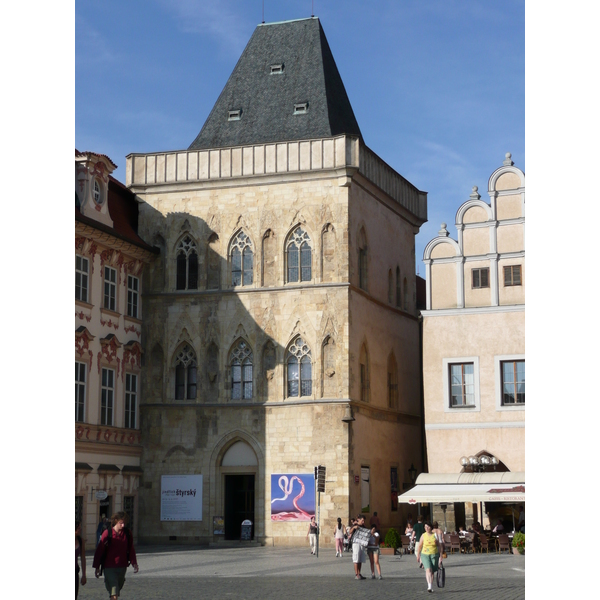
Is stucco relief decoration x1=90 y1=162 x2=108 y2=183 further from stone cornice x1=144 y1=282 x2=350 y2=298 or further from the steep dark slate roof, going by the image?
stone cornice x1=144 y1=282 x2=350 y2=298

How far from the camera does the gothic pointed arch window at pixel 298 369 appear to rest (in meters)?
36.4

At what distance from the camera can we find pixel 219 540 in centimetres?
3594

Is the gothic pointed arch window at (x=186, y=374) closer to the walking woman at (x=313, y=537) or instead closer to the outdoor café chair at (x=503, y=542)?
the walking woman at (x=313, y=537)

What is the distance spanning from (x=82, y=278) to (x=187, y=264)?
535 centimetres

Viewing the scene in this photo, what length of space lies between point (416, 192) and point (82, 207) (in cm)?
1552

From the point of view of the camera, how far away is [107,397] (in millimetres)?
35094

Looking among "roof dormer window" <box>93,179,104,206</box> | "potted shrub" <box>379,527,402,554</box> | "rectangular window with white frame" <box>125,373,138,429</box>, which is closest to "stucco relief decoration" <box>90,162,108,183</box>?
"roof dormer window" <box>93,179,104,206</box>

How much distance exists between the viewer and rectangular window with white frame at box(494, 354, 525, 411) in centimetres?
3494

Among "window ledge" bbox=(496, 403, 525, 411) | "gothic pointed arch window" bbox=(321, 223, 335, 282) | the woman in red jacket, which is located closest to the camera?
the woman in red jacket

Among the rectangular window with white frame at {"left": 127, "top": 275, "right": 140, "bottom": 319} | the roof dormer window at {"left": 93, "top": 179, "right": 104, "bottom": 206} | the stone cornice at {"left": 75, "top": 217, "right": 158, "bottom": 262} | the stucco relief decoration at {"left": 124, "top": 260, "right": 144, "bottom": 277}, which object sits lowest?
the rectangular window with white frame at {"left": 127, "top": 275, "right": 140, "bottom": 319}

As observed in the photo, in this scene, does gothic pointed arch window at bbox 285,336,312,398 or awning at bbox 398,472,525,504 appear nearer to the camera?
awning at bbox 398,472,525,504

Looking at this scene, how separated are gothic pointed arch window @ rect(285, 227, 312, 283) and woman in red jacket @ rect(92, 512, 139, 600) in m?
24.2

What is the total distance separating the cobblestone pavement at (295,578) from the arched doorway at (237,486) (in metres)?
4.55

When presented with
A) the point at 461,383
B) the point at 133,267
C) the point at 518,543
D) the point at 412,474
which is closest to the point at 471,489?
the point at 518,543
